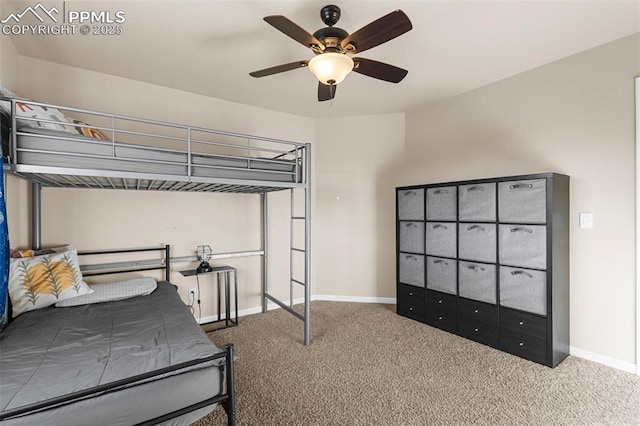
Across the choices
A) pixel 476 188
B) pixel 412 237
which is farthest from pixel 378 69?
pixel 412 237

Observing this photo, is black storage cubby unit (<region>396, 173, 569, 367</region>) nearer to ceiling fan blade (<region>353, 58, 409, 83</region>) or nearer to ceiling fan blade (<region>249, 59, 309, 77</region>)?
ceiling fan blade (<region>353, 58, 409, 83</region>)

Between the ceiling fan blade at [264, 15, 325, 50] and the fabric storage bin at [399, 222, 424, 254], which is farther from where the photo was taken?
the fabric storage bin at [399, 222, 424, 254]

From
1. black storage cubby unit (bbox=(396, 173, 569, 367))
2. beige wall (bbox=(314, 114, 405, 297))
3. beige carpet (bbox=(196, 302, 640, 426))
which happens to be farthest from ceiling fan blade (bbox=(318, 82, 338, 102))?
beige carpet (bbox=(196, 302, 640, 426))

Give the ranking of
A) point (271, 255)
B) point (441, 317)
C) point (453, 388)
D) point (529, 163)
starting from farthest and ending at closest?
point (271, 255), point (441, 317), point (529, 163), point (453, 388)

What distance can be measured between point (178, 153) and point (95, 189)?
1.26 meters

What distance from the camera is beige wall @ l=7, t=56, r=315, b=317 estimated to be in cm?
258

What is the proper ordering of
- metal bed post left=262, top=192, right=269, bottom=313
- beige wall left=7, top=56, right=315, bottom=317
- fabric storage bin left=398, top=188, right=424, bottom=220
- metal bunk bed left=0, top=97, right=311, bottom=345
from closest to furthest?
metal bunk bed left=0, top=97, right=311, bottom=345 < beige wall left=7, top=56, right=315, bottom=317 < fabric storage bin left=398, top=188, right=424, bottom=220 < metal bed post left=262, top=192, right=269, bottom=313

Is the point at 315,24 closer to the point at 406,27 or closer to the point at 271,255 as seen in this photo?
the point at 406,27

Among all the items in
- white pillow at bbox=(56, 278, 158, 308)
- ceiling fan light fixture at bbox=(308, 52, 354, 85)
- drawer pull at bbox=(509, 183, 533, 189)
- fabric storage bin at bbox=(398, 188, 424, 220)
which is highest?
ceiling fan light fixture at bbox=(308, 52, 354, 85)

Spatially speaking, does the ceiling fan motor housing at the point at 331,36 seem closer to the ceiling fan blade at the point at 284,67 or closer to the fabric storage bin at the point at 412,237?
the ceiling fan blade at the point at 284,67

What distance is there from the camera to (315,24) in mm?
2092

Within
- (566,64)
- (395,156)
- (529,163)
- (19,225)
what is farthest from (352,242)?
(19,225)

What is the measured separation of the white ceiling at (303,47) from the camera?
6.36 feet

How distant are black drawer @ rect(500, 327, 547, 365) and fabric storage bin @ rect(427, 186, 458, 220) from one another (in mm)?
1130
